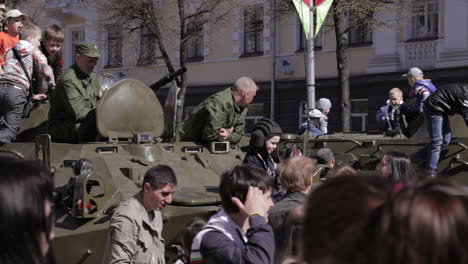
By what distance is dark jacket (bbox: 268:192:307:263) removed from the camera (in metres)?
4.02

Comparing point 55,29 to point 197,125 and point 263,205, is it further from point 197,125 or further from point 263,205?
point 263,205

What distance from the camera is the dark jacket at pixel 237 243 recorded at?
3.74 meters

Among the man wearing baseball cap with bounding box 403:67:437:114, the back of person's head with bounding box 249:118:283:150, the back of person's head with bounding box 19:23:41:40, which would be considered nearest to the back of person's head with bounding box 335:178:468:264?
the back of person's head with bounding box 249:118:283:150

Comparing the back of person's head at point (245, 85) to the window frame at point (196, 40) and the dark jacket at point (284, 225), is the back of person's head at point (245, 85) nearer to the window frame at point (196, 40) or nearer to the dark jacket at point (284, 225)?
the dark jacket at point (284, 225)

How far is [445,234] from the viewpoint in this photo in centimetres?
181

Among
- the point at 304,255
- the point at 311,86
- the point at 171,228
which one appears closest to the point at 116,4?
the point at 311,86

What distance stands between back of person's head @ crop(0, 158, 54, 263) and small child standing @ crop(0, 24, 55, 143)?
5.26 m

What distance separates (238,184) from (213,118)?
13.7ft

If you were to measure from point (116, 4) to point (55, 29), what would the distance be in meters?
17.5

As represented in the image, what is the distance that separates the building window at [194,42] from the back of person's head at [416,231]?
2371 cm

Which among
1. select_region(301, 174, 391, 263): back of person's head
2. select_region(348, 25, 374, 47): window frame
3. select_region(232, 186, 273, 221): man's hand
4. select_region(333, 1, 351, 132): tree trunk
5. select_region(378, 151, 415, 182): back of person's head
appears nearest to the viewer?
select_region(301, 174, 391, 263): back of person's head

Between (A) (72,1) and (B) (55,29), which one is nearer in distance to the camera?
(B) (55,29)

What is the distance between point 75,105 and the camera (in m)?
7.68

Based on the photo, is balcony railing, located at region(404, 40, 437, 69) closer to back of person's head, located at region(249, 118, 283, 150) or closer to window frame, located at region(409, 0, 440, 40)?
window frame, located at region(409, 0, 440, 40)
